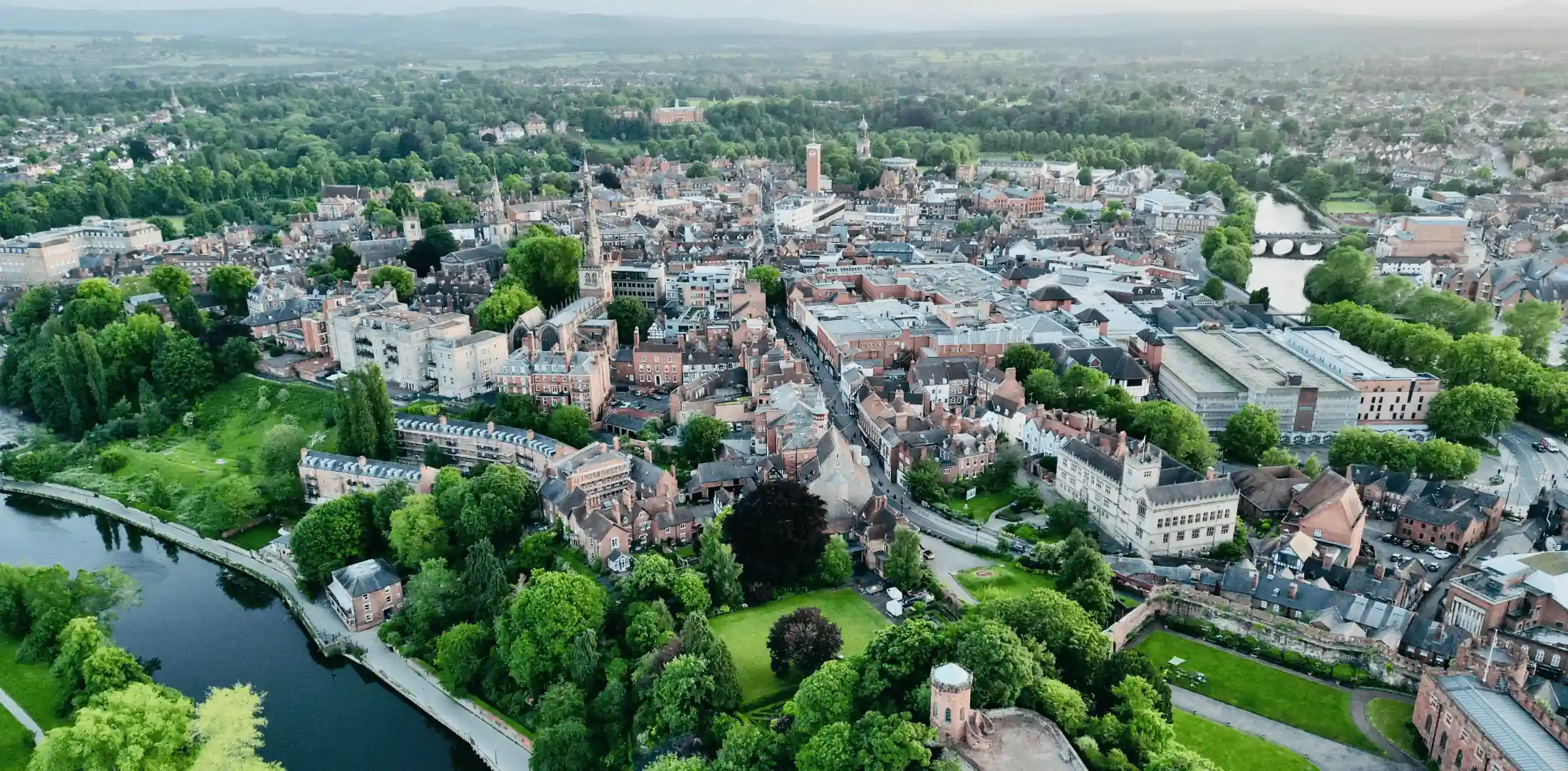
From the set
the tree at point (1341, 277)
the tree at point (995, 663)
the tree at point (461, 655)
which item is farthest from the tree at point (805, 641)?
the tree at point (1341, 277)

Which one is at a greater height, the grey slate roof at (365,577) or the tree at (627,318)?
the tree at (627,318)

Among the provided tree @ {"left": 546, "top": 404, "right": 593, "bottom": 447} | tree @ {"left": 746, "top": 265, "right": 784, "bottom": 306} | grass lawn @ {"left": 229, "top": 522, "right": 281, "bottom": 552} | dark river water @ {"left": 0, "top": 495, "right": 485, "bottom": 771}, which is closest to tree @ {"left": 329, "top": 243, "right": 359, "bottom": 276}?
tree @ {"left": 746, "top": 265, "right": 784, "bottom": 306}

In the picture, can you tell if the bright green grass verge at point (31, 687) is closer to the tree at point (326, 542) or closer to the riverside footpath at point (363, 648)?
the riverside footpath at point (363, 648)

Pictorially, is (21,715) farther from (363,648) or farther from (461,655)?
(461,655)

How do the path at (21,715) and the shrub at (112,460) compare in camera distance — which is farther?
the shrub at (112,460)

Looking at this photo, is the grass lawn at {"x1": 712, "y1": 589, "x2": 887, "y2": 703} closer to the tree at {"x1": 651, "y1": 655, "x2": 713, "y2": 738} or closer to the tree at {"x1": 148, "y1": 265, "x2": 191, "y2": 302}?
the tree at {"x1": 651, "y1": 655, "x2": 713, "y2": 738}

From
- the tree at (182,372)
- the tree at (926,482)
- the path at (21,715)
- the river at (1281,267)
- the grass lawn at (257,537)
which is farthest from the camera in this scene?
the river at (1281,267)
